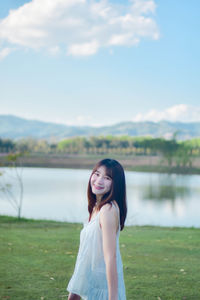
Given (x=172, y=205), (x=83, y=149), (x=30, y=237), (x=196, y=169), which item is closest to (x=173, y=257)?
(x=30, y=237)

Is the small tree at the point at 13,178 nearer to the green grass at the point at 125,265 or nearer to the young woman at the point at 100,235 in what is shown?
the green grass at the point at 125,265

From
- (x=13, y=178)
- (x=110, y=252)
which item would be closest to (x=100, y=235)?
(x=110, y=252)

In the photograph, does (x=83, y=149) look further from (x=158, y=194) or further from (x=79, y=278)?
(x=79, y=278)

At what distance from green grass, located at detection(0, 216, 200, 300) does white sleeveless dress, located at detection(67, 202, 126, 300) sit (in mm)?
1587

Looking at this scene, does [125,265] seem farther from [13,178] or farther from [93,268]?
[13,178]

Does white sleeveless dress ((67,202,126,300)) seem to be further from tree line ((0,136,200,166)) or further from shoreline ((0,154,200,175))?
shoreline ((0,154,200,175))

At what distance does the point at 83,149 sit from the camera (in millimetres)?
43000

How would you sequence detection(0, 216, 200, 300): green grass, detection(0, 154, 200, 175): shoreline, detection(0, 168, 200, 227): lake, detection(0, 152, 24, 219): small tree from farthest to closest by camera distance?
detection(0, 154, 200, 175): shoreline
detection(0, 168, 200, 227): lake
detection(0, 152, 24, 219): small tree
detection(0, 216, 200, 300): green grass

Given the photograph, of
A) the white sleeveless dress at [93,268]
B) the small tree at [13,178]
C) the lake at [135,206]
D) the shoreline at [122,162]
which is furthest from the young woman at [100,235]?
the shoreline at [122,162]

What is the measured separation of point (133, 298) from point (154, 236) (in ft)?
9.78

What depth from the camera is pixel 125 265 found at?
4.16 metres

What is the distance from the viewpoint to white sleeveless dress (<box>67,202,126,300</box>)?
168cm

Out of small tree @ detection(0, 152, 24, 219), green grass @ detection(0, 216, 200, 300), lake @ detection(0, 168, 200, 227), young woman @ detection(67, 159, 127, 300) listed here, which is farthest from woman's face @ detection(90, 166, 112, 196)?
lake @ detection(0, 168, 200, 227)

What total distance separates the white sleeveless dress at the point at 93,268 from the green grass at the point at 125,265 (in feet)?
5.21
